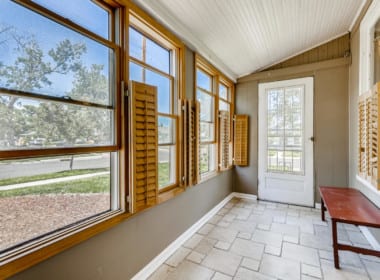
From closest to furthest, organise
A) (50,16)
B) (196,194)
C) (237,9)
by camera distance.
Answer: (50,16), (237,9), (196,194)

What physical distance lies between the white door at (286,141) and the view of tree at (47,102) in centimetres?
317

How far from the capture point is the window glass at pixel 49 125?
1.07 m

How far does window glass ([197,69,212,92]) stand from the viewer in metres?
3.01

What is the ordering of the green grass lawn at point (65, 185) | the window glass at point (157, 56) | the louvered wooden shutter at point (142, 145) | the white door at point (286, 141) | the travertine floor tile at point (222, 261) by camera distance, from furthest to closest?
the white door at point (286, 141), the window glass at point (157, 56), the travertine floor tile at point (222, 261), the louvered wooden shutter at point (142, 145), the green grass lawn at point (65, 185)

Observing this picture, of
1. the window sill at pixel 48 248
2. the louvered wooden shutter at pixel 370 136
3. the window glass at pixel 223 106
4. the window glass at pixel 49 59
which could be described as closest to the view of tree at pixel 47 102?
the window glass at pixel 49 59

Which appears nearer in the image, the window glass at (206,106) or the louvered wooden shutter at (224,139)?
the window glass at (206,106)

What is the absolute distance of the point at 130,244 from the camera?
5.66ft

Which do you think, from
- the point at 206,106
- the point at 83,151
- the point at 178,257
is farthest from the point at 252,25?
the point at 178,257

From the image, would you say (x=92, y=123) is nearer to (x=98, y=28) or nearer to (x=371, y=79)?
(x=98, y=28)

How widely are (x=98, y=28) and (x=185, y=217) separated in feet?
7.06

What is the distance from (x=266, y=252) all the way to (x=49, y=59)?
8.55 ft

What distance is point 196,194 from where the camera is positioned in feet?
9.24

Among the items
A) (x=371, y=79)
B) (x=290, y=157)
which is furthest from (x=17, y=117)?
(x=290, y=157)

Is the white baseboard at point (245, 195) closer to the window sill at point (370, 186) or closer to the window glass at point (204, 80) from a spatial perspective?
the window sill at point (370, 186)
